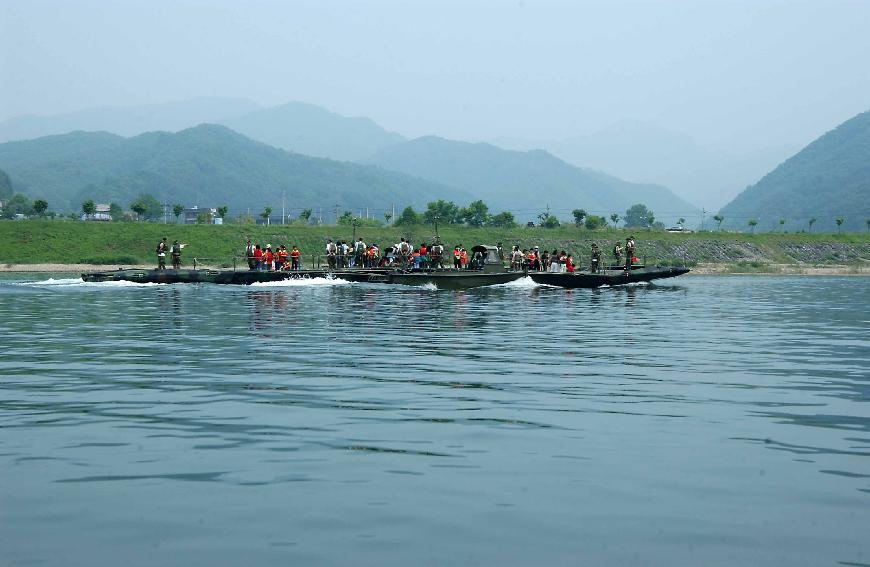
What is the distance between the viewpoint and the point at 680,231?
5620 inches

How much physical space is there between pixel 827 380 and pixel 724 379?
2245 mm

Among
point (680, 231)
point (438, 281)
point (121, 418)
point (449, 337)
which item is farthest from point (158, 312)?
point (680, 231)

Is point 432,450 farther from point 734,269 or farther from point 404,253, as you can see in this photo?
point 734,269

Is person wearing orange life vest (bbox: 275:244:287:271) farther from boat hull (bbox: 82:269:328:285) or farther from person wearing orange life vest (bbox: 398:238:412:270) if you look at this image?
person wearing orange life vest (bbox: 398:238:412:270)

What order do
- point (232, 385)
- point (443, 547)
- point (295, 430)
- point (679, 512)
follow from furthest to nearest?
point (232, 385), point (295, 430), point (679, 512), point (443, 547)

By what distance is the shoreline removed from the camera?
10050 cm

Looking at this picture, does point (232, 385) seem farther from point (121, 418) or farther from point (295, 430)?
point (295, 430)

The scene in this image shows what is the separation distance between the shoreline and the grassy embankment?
48 centimetres

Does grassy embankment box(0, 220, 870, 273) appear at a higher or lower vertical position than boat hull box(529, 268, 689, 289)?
higher

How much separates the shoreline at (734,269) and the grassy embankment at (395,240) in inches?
18.8

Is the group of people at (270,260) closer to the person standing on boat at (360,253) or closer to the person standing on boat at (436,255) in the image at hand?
the person standing on boat at (360,253)

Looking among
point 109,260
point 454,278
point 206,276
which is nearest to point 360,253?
point 206,276

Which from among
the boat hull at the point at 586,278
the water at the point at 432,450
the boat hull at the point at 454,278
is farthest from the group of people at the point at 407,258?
the water at the point at 432,450

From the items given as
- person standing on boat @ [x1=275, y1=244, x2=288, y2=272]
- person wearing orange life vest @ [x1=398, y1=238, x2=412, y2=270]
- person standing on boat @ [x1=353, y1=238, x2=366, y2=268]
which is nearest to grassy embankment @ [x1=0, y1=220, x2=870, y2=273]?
person standing on boat @ [x1=353, y1=238, x2=366, y2=268]
